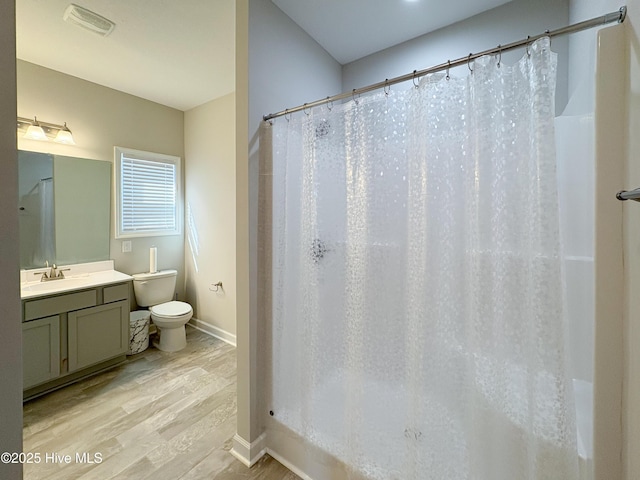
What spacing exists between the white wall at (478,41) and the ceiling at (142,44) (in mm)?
1088

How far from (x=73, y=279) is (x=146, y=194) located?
109 cm

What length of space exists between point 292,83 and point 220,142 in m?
1.52

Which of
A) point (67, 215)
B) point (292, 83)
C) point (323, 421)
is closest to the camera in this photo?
point (323, 421)

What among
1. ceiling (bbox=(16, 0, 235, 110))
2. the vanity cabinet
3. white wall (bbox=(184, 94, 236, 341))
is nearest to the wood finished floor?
the vanity cabinet

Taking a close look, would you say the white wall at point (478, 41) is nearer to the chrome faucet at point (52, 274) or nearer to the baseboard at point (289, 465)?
the baseboard at point (289, 465)

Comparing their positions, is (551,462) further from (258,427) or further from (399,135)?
(258,427)

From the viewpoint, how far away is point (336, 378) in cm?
143

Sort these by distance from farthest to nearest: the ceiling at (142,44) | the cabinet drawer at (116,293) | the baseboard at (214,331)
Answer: the baseboard at (214,331) < the cabinet drawer at (116,293) < the ceiling at (142,44)

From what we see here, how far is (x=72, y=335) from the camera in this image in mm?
2105

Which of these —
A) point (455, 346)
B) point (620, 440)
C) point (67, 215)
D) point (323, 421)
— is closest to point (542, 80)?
point (455, 346)

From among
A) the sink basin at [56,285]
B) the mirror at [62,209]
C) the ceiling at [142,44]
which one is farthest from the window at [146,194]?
the ceiling at [142,44]

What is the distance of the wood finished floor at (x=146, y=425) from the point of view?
4.75 feet

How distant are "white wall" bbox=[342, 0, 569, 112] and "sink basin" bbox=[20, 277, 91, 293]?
9.31 feet

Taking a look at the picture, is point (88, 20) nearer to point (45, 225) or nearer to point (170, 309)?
point (45, 225)
